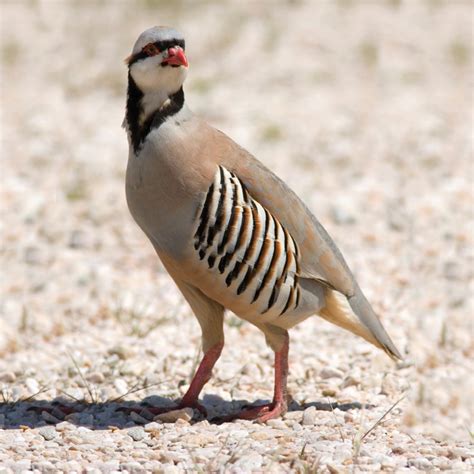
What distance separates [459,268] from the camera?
279 inches

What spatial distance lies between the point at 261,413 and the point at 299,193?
3.96 metres

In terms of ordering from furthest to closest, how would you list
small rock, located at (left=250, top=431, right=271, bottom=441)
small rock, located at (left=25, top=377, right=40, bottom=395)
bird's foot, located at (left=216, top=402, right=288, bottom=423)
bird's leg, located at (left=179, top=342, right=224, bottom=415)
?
1. small rock, located at (left=25, top=377, right=40, bottom=395)
2. bird's leg, located at (left=179, top=342, right=224, bottom=415)
3. bird's foot, located at (left=216, top=402, right=288, bottom=423)
4. small rock, located at (left=250, top=431, right=271, bottom=441)

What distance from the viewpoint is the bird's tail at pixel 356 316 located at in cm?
459

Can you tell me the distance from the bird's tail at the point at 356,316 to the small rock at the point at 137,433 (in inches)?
40.4

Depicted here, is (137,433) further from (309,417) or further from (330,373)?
(330,373)

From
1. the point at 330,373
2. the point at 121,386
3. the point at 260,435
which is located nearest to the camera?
the point at 260,435

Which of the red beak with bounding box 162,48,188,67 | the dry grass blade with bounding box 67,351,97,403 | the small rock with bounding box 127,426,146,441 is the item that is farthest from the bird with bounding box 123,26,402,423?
the dry grass blade with bounding box 67,351,97,403

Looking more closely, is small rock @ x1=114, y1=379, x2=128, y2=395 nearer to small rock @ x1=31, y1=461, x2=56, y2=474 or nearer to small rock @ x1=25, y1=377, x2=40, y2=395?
small rock @ x1=25, y1=377, x2=40, y2=395

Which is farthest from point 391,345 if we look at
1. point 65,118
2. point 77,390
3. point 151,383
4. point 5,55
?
point 5,55

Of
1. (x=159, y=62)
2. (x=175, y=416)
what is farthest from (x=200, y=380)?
(x=159, y=62)

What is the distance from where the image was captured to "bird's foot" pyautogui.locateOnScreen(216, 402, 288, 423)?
4414mm

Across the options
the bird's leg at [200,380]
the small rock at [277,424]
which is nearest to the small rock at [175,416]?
the bird's leg at [200,380]

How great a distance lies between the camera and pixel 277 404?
446 cm

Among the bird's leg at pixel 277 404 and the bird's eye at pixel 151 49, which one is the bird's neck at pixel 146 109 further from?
the bird's leg at pixel 277 404
